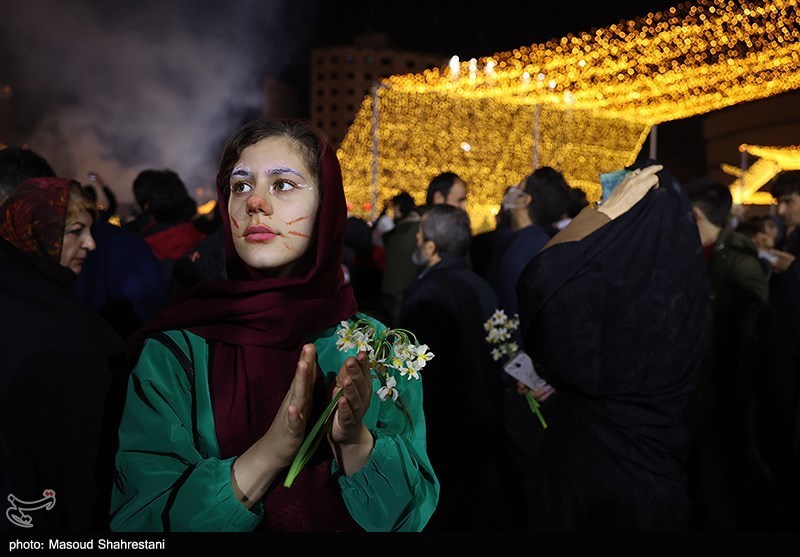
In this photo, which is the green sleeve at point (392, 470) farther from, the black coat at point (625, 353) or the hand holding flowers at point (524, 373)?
the hand holding flowers at point (524, 373)

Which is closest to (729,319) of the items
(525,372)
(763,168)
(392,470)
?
(525,372)

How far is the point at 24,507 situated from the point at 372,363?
1088 millimetres

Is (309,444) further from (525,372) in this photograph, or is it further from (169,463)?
(525,372)

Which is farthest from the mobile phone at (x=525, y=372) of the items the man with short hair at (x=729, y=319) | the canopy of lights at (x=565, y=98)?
the canopy of lights at (x=565, y=98)

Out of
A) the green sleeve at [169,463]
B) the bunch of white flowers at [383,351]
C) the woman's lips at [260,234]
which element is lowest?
the green sleeve at [169,463]

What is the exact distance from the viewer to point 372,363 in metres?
1.92

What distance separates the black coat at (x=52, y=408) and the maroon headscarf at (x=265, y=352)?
0.46 m

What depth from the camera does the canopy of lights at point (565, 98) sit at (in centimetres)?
1241

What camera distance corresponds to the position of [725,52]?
12992 mm

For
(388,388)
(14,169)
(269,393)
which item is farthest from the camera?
(14,169)

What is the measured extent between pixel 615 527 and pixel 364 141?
55.8 feet

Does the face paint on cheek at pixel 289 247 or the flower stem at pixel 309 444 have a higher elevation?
the face paint on cheek at pixel 289 247

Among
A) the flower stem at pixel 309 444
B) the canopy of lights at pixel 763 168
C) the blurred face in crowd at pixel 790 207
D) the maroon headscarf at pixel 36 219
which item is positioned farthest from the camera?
the canopy of lights at pixel 763 168

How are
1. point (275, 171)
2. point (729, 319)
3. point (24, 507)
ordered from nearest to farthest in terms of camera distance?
point (275, 171), point (24, 507), point (729, 319)
